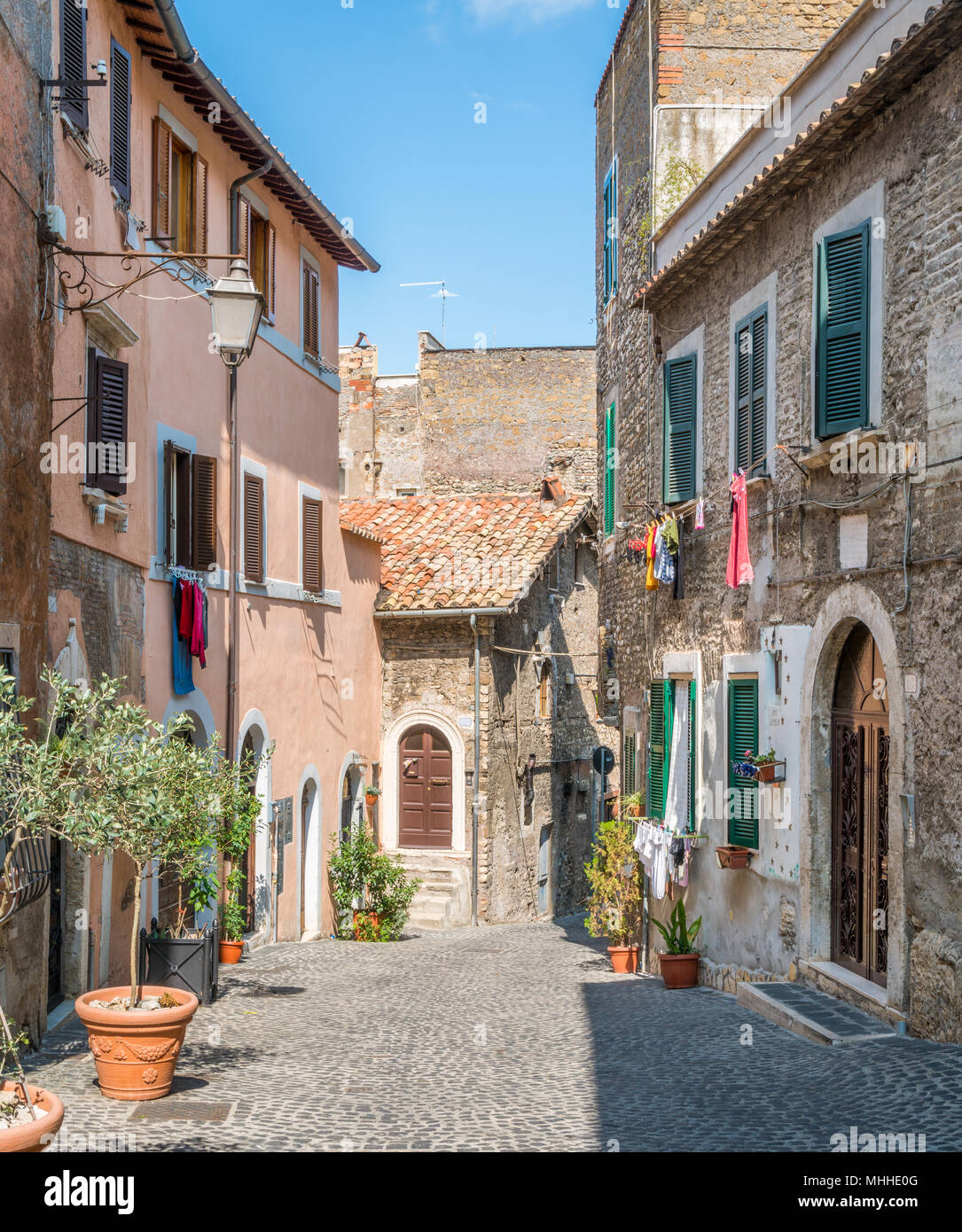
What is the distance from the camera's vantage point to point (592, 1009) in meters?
11.6

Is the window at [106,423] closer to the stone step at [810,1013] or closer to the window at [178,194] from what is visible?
the window at [178,194]

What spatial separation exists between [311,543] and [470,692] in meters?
4.70

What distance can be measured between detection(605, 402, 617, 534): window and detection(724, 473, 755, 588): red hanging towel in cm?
632

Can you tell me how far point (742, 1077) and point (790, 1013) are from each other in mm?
1551

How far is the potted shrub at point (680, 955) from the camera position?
42.5ft

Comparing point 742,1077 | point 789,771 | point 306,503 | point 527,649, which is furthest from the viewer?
point 527,649

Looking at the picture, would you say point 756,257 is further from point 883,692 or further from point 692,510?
point 883,692

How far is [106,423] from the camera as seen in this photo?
1050 cm

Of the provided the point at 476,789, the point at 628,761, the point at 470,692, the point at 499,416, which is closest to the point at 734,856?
the point at 628,761

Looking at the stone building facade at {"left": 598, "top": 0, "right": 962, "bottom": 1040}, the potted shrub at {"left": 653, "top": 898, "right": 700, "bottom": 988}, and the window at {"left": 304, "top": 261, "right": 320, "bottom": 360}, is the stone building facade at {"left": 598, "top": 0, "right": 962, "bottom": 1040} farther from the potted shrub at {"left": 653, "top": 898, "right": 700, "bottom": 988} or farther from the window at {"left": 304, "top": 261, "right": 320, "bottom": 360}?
the window at {"left": 304, "top": 261, "right": 320, "bottom": 360}

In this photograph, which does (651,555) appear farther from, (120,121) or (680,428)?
(120,121)

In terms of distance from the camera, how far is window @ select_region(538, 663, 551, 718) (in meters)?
24.8

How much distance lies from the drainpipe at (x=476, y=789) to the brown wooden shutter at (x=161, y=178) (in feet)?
32.5
